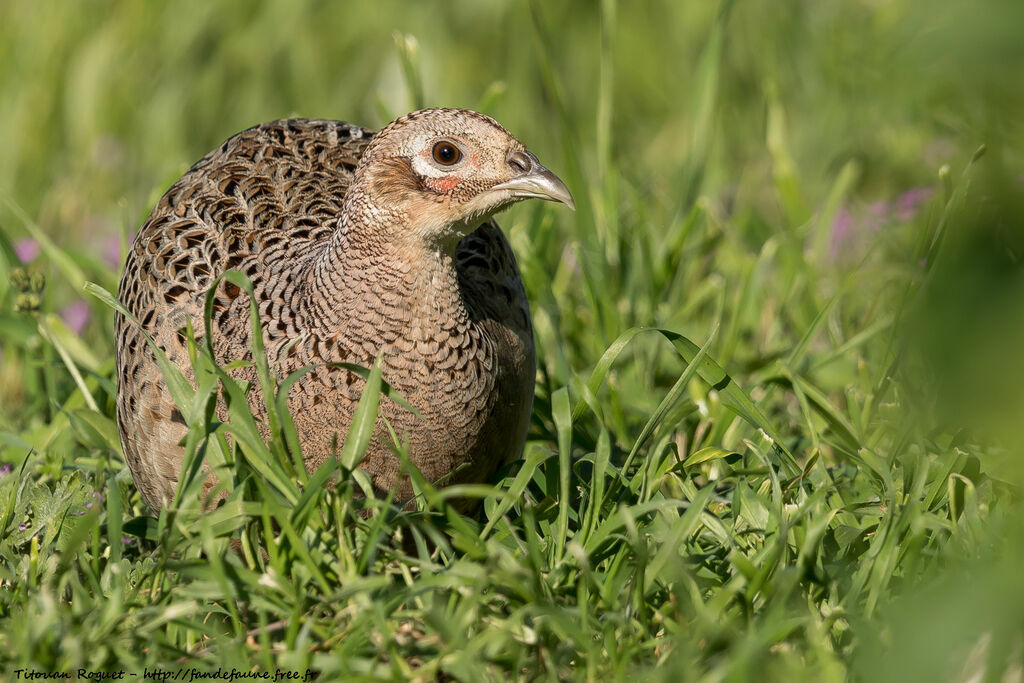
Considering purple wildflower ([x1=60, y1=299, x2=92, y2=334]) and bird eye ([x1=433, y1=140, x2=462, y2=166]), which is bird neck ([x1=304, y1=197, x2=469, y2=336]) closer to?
bird eye ([x1=433, y1=140, x2=462, y2=166])

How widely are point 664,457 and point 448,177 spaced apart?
1028 mm

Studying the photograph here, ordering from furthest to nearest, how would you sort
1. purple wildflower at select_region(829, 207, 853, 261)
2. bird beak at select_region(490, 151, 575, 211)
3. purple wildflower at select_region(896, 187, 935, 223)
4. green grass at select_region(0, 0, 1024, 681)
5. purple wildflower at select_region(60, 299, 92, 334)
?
purple wildflower at select_region(829, 207, 853, 261) < purple wildflower at select_region(896, 187, 935, 223) < purple wildflower at select_region(60, 299, 92, 334) < bird beak at select_region(490, 151, 575, 211) < green grass at select_region(0, 0, 1024, 681)

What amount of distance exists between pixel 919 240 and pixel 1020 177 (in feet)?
6.54

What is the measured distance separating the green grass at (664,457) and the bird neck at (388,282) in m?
0.30

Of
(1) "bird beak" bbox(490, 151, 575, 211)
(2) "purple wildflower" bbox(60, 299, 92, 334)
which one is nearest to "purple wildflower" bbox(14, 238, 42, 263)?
(2) "purple wildflower" bbox(60, 299, 92, 334)

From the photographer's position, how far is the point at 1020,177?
1.82 meters

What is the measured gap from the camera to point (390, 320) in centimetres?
325

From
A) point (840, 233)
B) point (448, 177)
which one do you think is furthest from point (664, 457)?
point (840, 233)

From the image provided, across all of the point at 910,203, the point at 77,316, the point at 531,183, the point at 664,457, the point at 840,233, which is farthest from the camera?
the point at 840,233

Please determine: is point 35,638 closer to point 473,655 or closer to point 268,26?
point 473,655

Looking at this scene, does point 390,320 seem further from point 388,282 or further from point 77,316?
point 77,316

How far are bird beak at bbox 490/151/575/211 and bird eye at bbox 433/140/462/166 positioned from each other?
0.47 feet

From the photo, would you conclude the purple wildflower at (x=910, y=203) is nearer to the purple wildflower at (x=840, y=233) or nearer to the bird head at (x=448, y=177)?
the purple wildflower at (x=840, y=233)

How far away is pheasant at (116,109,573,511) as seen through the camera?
3.22m
